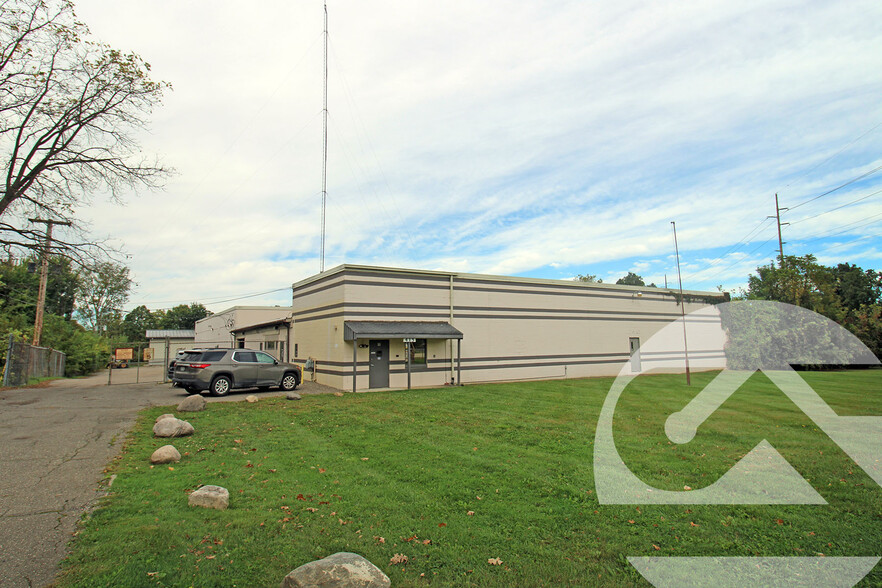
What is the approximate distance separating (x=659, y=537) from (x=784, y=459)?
4.56 metres

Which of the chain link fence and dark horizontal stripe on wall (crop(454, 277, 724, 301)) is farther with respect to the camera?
dark horizontal stripe on wall (crop(454, 277, 724, 301))

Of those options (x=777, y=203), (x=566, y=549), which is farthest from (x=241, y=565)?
(x=777, y=203)

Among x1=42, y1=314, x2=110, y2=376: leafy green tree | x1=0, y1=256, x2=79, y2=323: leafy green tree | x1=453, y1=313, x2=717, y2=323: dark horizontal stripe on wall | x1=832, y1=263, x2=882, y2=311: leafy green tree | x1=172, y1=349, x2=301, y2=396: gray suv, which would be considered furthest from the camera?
x1=832, y1=263, x2=882, y2=311: leafy green tree

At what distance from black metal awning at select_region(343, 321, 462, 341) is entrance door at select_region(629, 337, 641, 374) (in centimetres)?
1292

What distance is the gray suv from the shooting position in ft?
52.2

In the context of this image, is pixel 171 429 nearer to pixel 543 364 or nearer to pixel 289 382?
pixel 289 382

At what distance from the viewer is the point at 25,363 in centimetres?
2033

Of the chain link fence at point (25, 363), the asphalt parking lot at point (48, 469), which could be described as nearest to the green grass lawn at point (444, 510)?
the asphalt parking lot at point (48, 469)

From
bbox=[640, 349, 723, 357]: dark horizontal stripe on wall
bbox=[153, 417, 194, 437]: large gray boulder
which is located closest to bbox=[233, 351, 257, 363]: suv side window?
bbox=[153, 417, 194, 437]: large gray boulder

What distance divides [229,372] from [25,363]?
11.5 m

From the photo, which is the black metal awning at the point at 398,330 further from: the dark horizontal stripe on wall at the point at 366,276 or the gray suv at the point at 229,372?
the gray suv at the point at 229,372

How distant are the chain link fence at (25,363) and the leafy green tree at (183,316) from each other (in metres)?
57.2

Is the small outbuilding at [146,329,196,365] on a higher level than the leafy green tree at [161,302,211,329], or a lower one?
lower

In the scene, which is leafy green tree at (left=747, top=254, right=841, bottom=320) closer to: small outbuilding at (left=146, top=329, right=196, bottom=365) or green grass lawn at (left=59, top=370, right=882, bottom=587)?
green grass lawn at (left=59, top=370, right=882, bottom=587)
